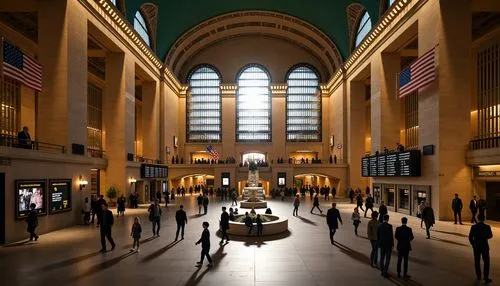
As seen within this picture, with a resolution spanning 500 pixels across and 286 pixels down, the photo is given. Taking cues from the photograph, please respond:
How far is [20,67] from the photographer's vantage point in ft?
51.5

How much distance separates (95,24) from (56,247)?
14.4 meters

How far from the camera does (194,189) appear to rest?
1857 inches

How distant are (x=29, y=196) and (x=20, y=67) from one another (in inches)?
205

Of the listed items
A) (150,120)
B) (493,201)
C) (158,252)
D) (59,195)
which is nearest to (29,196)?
(59,195)

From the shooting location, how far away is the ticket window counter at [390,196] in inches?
968

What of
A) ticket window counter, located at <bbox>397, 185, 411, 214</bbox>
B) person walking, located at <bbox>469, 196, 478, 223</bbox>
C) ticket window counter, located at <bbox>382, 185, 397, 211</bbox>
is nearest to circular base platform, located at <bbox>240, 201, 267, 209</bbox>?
ticket window counter, located at <bbox>382, 185, 397, 211</bbox>

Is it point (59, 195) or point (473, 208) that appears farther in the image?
point (473, 208)

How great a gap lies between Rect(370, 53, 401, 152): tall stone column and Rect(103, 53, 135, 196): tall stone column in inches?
690

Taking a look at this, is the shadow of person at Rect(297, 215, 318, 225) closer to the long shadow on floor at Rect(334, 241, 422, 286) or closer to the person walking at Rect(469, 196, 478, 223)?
the long shadow on floor at Rect(334, 241, 422, 286)

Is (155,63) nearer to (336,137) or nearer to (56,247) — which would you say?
(336,137)

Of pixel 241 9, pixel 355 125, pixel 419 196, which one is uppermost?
pixel 241 9

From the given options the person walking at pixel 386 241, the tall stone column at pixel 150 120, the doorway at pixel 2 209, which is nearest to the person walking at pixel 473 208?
the person walking at pixel 386 241

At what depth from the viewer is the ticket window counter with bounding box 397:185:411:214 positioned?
22.4 metres

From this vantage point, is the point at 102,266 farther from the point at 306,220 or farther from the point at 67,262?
the point at 306,220
